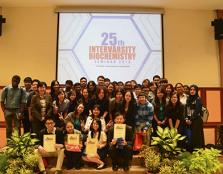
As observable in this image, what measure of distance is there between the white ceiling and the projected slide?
0.30 meters

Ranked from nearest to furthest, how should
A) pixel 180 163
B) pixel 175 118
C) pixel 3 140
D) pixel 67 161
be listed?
pixel 180 163
pixel 67 161
pixel 175 118
pixel 3 140

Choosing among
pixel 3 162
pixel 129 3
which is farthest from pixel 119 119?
pixel 129 3

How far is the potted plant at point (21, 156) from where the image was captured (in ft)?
14.9

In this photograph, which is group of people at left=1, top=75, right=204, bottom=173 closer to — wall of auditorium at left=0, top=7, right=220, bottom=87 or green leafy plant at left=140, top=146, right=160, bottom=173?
green leafy plant at left=140, top=146, right=160, bottom=173

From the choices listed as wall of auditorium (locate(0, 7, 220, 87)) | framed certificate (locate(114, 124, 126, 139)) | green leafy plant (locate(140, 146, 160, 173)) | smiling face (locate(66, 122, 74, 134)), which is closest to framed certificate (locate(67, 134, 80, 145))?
smiling face (locate(66, 122, 74, 134))

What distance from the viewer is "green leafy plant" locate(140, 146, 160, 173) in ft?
15.2

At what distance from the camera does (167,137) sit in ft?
15.8

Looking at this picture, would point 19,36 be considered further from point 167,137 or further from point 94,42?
point 167,137

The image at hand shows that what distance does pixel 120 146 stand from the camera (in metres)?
→ 4.93

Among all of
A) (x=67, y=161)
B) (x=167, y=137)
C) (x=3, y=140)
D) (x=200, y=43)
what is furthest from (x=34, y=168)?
A: (x=200, y=43)

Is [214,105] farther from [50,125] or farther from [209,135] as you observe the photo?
[50,125]

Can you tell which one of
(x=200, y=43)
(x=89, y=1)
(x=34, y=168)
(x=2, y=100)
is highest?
(x=89, y=1)

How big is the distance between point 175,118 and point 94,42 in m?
3.37

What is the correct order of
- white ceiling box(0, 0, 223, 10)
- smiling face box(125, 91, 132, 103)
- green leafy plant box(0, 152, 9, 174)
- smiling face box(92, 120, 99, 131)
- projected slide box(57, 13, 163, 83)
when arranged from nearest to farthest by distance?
green leafy plant box(0, 152, 9, 174), smiling face box(92, 120, 99, 131), smiling face box(125, 91, 132, 103), white ceiling box(0, 0, 223, 10), projected slide box(57, 13, 163, 83)
